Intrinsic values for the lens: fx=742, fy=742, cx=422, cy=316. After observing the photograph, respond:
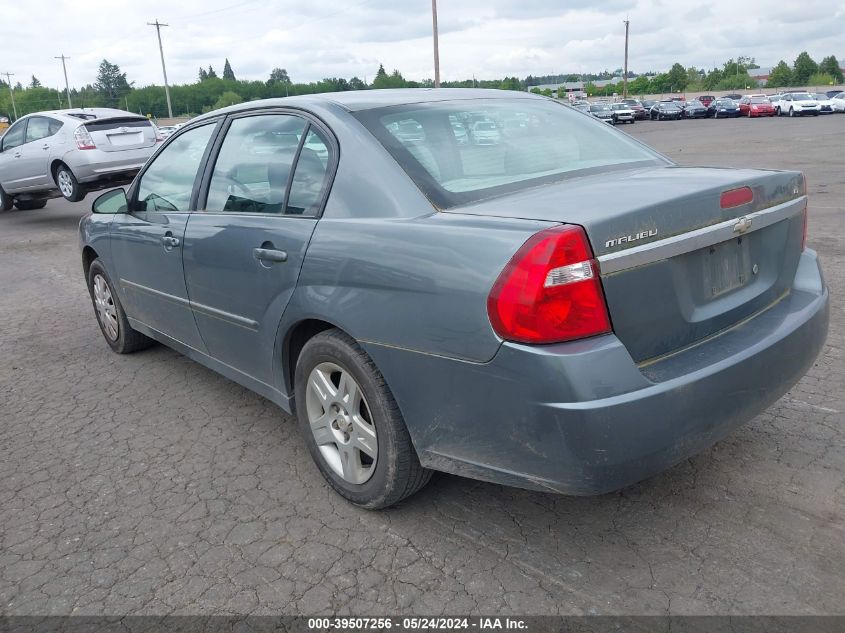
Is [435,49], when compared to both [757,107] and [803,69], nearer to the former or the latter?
[757,107]

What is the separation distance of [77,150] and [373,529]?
11645mm

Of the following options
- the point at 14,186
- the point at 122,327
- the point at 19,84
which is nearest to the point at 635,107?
the point at 14,186

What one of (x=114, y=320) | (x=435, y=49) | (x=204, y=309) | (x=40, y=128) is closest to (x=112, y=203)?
(x=114, y=320)

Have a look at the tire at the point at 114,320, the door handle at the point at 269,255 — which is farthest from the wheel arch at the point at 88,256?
the door handle at the point at 269,255

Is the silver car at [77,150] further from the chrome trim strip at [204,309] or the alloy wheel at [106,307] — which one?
the chrome trim strip at [204,309]

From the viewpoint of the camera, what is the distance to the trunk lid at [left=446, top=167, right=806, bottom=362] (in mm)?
2309

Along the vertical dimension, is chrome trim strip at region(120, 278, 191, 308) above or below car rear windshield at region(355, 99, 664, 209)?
below

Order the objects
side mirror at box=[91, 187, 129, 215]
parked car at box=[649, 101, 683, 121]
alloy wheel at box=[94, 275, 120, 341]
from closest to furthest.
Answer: side mirror at box=[91, 187, 129, 215] → alloy wheel at box=[94, 275, 120, 341] → parked car at box=[649, 101, 683, 121]

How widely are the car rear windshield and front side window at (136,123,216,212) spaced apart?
130 centimetres

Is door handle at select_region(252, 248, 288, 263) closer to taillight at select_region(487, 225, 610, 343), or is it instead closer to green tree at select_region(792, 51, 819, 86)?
taillight at select_region(487, 225, 610, 343)

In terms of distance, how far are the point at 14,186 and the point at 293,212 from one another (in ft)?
44.5

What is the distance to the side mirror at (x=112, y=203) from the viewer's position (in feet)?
15.2

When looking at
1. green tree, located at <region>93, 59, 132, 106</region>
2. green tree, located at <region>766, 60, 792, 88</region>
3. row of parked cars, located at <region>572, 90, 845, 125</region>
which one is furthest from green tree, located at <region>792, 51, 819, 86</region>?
green tree, located at <region>93, 59, 132, 106</region>

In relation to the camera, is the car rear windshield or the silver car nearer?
the car rear windshield
